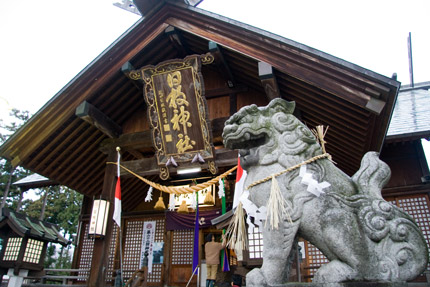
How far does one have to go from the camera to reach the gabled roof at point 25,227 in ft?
23.8

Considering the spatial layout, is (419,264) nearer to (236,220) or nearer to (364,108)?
(236,220)

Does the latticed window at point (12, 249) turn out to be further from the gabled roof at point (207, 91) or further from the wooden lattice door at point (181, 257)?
the wooden lattice door at point (181, 257)

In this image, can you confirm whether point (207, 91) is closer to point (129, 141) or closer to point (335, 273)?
point (129, 141)

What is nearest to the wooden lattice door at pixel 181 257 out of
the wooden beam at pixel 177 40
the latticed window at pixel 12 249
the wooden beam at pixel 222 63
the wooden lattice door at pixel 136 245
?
the wooden lattice door at pixel 136 245

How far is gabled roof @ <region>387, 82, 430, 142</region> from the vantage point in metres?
6.67

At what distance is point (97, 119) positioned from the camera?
7.29 meters

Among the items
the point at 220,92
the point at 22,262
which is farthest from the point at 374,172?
the point at 22,262

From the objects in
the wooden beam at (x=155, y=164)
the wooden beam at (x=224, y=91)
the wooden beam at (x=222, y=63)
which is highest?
the wooden beam at (x=222, y=63)

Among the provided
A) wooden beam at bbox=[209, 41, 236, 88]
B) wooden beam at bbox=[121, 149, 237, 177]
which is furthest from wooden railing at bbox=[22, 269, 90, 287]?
wooden beam at bbox=[209, 41, 236, 88]

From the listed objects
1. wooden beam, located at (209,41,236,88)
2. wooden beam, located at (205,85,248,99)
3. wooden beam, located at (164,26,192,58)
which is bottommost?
wooden beam, located at (205,85,248,99)

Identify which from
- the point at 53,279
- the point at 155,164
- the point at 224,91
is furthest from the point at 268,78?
the point at 53,279

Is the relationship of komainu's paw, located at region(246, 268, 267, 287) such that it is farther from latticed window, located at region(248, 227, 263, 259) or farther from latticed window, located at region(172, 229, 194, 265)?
latticed window, located at region(172, 229, 194, 265)

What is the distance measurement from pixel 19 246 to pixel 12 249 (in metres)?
0.20

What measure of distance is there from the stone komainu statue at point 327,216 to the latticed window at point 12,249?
6.68 metres
